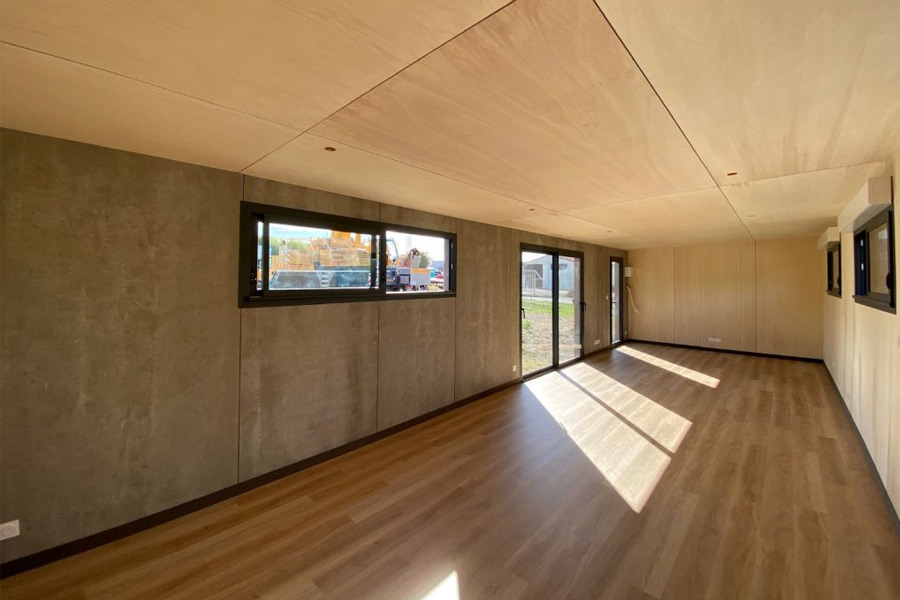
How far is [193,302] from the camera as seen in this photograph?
8.07ft

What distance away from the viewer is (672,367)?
21.2 ft

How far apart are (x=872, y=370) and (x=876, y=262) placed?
0.95m

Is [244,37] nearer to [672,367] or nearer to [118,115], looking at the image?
[118,115]

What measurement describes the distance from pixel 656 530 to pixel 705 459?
132 centimetres

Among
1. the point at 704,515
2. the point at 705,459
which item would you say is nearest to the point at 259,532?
the point at 704,515

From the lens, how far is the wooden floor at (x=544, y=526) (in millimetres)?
1844

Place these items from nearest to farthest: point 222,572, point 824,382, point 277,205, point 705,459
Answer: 1. point 222,572
2. point 277,205
3. point 705,459
4. point 824,382

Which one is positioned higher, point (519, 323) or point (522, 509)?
point (519, 323)

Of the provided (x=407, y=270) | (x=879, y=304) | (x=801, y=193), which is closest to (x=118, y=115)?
(x=407, y=270)

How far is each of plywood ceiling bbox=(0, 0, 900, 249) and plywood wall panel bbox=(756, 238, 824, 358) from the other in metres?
5.48

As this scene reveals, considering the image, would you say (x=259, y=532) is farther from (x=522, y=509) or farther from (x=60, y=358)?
(x=522, y=509)

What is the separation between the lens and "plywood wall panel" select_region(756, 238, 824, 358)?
670 cm

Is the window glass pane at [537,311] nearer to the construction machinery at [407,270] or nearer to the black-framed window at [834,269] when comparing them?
the construction machinery at [407,270]

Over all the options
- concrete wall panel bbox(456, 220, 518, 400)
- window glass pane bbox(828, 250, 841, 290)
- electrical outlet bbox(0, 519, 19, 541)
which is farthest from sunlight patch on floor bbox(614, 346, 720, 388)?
electrical outlet bbox(0, 519, 19, 541)
